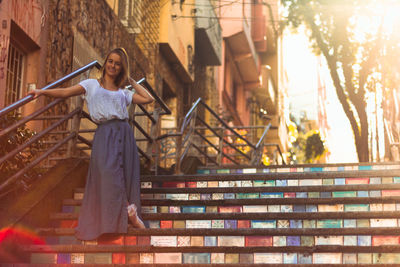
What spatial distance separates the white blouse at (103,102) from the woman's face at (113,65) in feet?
0.46

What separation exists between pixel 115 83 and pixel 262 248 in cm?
190

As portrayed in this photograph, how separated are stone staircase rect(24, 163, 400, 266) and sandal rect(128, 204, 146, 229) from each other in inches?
5.4

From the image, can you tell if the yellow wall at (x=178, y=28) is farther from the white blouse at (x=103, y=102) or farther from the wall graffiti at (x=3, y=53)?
the white blouse at (x=103, y=102)

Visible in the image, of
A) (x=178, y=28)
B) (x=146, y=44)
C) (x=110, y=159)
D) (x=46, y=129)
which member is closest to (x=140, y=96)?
(x=110, y=159)

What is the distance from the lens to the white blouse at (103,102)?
607 cm

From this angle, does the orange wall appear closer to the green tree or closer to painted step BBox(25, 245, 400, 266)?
painted step BBox(25, 245, 400, 266)

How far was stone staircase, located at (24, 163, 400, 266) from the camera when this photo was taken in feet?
17.9

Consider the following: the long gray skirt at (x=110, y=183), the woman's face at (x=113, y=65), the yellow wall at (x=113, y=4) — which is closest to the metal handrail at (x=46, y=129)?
the woman's face at (x=113, y=65)

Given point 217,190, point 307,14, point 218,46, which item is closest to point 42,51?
point 217,190

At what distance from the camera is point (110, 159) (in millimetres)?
5902

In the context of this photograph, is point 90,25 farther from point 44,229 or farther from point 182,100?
point 182,100

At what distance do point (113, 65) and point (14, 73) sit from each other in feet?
12.9

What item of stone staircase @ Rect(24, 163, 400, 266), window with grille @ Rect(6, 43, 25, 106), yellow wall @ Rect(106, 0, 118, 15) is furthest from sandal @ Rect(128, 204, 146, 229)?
yellow wall @ Rect(106, 0, 118, 15)

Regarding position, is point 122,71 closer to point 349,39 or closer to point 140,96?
point 140,96
